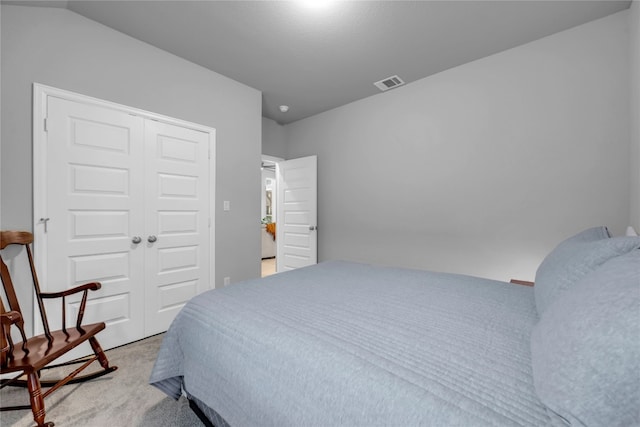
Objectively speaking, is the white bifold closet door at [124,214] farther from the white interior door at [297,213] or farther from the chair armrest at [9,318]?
the white interior door at [297,213]

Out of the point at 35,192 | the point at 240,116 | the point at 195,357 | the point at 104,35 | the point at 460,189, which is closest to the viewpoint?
the point at 195,357

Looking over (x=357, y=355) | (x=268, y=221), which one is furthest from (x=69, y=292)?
(x=268, y=221)

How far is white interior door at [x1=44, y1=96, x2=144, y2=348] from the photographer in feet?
6.87

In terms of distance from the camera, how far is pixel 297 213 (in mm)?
4461

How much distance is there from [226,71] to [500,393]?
3.51 metres

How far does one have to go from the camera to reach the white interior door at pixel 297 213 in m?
4.25

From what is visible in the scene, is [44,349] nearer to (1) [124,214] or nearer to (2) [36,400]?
(2) [36,400]

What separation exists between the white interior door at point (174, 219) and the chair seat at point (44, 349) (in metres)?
0.83

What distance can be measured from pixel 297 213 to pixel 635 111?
3.73 metres

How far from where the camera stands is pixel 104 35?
2.34m

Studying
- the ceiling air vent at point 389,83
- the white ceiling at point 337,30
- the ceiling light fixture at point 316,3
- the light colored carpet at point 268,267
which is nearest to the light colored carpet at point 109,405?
the white ceiling at point 337,30

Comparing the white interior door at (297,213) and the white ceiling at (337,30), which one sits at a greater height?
the white ceiling at (337,30)

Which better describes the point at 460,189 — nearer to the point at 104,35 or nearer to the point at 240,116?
the point at 240,116

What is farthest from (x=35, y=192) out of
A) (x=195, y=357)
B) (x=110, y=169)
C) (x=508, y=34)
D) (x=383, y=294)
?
(x=508, y=34)
